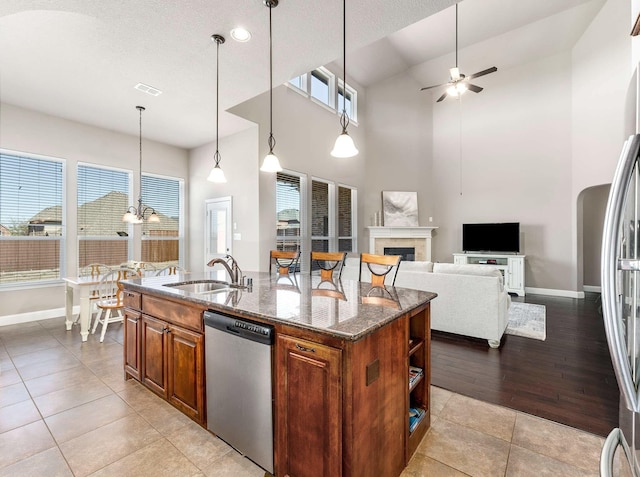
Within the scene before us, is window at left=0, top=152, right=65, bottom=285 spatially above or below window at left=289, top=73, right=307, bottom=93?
below

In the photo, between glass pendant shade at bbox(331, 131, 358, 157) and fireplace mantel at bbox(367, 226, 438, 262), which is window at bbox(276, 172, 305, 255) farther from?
glass pendant shade at bbox(331, 131, 358, 157)

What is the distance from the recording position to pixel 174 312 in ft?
7.09

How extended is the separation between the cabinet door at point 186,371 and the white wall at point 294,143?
3.05m

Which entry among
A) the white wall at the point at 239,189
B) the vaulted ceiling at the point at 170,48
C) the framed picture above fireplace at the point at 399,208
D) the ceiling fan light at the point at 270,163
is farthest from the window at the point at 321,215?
the ceiling fan light at the point at 270,163

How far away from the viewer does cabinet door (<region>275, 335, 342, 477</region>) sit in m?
1.31

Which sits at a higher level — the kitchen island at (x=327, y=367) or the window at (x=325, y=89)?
the window at (x=325, y=89)

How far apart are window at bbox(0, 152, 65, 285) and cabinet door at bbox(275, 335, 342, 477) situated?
17.0 ft

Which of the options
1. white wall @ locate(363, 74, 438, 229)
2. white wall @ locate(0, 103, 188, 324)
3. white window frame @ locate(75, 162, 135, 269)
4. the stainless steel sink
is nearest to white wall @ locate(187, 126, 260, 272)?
white wall @ locate(0, 103, 188, 324)

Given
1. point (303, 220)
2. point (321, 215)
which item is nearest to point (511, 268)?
point (321, 215)

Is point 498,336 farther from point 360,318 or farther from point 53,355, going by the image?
point 53,355

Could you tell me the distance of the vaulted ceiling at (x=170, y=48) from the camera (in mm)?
2562

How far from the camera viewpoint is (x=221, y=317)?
5.85 ft

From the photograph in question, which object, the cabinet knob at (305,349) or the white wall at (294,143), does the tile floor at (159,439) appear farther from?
the white wall at (294,143)

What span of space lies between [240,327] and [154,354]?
1.17 metres
